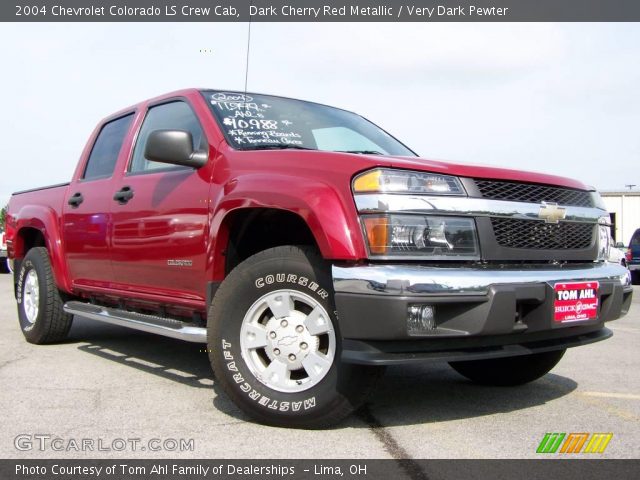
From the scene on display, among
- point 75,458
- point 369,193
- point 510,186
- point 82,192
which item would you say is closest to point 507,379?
point 510,186

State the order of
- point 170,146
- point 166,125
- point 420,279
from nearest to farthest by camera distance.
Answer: point 420,279 < point 170,146 < point 166,125

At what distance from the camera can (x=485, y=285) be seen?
9.14ft

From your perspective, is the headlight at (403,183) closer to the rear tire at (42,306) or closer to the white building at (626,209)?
the rear tire at (42,306)

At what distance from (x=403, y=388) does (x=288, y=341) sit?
1232 mm

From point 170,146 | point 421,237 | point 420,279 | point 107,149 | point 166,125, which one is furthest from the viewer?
point 107,149

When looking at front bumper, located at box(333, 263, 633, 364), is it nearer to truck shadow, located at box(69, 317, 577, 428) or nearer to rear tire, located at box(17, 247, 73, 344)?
truck shadow, located at box(69, 317, 577, 428)

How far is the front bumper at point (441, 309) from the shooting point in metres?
2.68

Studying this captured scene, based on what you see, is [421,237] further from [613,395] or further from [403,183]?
[613,395]

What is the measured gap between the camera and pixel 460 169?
299 cm

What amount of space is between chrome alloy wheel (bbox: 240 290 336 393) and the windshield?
1.04m

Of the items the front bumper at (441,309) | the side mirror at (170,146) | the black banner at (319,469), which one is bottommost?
the black banner at (319,469)

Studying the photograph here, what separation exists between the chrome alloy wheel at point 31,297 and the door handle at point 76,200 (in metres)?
0.93

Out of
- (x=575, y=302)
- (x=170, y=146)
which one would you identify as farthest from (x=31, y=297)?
(x=575, y=302)

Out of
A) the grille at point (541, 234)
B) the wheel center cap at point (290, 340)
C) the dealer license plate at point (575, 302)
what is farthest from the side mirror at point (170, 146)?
the dealer license plate at point (575, 302)
